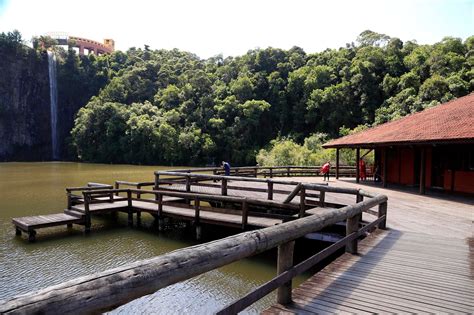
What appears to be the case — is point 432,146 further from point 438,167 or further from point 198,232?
point 198,232

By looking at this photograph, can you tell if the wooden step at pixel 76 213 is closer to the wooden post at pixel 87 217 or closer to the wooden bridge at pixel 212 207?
the wooden bridge at pixel 212 207

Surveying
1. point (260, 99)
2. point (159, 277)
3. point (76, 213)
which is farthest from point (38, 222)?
point (260, 99)

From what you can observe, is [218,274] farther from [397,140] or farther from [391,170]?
[391,170]

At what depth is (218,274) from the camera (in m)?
8.66

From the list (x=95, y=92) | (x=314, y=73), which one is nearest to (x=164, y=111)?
(x=95, y=92)

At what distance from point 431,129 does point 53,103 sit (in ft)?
211

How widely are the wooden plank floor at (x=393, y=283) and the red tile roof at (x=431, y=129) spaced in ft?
23.9

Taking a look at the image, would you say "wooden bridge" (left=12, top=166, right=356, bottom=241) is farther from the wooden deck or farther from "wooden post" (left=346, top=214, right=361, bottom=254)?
"wooden post" (left=346, top=214, right=361, bottom=254)

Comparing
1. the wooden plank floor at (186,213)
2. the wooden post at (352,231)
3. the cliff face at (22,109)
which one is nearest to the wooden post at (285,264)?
the wooden post at (352,231)

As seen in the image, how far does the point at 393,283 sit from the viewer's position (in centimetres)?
438

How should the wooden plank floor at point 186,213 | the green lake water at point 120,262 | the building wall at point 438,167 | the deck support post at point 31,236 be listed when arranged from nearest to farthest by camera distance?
the green lake water at point 120,262
the wooden plank floor at point 186,213
the deck support post at point 31,236
the building wall at point 438,167

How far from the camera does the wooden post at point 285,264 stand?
3.56 meters

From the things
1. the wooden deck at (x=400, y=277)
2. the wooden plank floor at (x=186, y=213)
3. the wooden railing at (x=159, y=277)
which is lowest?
the wooden plank floor at (x=186, y=213)

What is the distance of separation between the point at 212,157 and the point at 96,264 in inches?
1674
